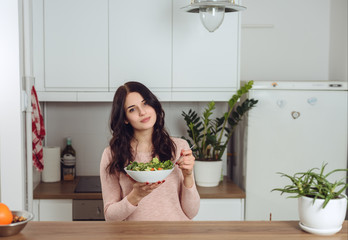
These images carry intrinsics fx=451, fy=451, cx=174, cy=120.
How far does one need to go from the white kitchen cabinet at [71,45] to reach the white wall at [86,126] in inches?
16.4

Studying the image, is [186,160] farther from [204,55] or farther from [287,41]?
[287,41]

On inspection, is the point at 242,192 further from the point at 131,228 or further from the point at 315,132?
the point at 131,228

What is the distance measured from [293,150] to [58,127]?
1651 mm

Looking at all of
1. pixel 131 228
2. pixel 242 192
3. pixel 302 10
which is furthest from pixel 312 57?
pixel 131 228

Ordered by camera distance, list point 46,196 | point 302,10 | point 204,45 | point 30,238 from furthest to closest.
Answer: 1. point 302,10
2. point 204,45
3. point 46,196
4. point 30,238

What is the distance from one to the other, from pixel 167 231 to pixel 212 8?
1.40 metres

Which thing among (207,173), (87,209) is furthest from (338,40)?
(87,209)

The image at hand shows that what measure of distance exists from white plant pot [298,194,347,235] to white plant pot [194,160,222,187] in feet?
4.82

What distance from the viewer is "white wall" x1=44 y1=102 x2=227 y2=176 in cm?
326

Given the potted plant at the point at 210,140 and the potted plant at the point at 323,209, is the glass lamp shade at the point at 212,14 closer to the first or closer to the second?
the potted plant at the point at 210,140

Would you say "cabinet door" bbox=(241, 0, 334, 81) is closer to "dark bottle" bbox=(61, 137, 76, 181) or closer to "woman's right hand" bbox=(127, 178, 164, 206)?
"dark bottle" bbox=(61, 137, 76, 181)

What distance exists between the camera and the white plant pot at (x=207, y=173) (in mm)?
2924

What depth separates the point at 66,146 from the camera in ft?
10.4

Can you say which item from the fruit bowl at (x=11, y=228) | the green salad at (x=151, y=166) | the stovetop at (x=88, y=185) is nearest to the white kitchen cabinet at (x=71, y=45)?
the stovetop at (x=88, y=185)
